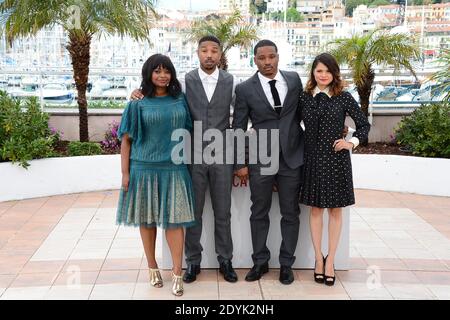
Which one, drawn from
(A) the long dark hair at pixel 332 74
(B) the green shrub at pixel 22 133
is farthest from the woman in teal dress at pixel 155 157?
(B) the green shrub at pixel 22 133

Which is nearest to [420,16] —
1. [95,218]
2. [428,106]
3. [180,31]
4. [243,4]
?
[243,4]

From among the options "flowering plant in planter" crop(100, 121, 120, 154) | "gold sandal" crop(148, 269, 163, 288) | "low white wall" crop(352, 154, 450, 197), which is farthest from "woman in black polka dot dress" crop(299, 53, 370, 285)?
"flowering plant in planter" crop(100, 121, 120, 154)

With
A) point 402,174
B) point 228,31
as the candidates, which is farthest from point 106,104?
point 402,174

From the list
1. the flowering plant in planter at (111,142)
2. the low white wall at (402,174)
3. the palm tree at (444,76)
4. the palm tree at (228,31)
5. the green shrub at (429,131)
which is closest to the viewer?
the low white wall at (402,174)

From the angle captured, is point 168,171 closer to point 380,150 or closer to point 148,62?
point 148,62

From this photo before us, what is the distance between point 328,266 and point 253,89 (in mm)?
1398

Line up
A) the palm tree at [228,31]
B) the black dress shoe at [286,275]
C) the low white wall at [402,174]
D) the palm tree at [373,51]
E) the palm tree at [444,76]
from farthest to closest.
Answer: the palm tree at [228,31]
the palm tree at [373,51]
the palm tree at [444,76]
the low white wall at [402,174]
the black dress shoe at [286,275]

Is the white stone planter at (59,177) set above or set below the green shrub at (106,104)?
below

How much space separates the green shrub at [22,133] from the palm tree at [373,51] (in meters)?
3.90

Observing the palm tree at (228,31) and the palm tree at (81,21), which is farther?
the palm tree at (228,31)

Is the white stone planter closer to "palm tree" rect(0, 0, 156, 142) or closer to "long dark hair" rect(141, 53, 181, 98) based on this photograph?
"palm tree" rect(0, 0, 156, 142)

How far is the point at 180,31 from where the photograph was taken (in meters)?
8.91

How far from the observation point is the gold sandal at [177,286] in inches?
153

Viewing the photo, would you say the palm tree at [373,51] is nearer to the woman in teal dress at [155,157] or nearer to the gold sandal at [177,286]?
the woman in teal dress at [155,157]
